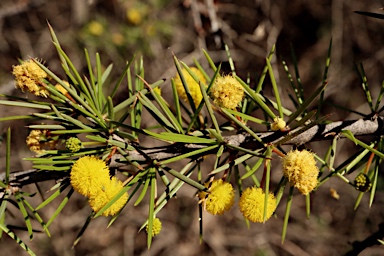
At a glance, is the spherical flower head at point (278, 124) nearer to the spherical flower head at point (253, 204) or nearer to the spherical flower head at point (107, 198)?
the spherical flower head at point (253, 204)

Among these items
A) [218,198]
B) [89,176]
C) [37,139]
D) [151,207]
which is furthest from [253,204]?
[37,139]

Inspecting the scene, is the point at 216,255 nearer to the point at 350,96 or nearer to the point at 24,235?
the point at 24,235

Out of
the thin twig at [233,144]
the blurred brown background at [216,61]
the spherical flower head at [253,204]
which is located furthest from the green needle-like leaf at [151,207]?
the blurred brown background at [216,61]

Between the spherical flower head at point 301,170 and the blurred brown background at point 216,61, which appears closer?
the spherical flower head at point 301,170

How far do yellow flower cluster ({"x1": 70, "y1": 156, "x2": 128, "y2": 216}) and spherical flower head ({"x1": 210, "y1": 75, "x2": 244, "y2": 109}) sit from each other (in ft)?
0.79

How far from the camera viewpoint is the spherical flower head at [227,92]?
0.64 meters

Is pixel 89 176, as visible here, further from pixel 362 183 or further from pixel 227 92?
pixel 362 183

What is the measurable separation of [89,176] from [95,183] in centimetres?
2

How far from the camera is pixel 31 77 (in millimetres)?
675

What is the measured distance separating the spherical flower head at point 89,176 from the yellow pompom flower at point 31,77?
164 millimetres

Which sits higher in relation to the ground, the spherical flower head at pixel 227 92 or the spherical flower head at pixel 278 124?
the spherical flower head at pixel 227 92

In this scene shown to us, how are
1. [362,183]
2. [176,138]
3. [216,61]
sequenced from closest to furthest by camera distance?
1. [176,138]
2. [362,183]
3. [216,61]

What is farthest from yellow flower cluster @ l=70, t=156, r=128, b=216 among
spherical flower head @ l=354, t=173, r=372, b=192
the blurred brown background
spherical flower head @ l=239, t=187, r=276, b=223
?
the blurred brown background

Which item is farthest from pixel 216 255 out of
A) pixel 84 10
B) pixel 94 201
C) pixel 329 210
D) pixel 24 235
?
pixel 94 201
